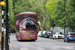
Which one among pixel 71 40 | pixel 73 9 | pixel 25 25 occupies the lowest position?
pixel 71 40

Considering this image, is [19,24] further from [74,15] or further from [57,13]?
[57,13]

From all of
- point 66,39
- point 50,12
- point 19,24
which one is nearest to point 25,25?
point 19,24

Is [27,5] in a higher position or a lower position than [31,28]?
higher

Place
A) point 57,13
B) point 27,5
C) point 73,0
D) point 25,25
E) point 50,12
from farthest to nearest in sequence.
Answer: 1. point 27,5
2. point 50,12
3. point 57,13
4. point 73,0
5. point 25,25

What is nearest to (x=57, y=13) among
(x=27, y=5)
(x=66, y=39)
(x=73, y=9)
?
(x=73, y=9)

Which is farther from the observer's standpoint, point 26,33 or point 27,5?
point 27,5

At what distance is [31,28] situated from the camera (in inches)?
1331

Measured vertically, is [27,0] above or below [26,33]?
above

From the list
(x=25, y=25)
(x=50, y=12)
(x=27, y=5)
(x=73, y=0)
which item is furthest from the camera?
(x=27, y=5)

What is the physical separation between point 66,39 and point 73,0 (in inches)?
251

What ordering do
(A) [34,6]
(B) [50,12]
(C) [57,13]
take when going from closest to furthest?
1. (C) [57,13]
2. (B) [50,12]
3. (A) [34,6]

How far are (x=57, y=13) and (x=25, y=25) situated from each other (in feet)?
49.1

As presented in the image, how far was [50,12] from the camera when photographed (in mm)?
60812

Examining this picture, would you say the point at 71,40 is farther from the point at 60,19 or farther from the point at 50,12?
the point at 50,12
